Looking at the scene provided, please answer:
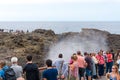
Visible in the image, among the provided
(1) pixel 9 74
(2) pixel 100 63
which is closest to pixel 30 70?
(1) pixel 9 74

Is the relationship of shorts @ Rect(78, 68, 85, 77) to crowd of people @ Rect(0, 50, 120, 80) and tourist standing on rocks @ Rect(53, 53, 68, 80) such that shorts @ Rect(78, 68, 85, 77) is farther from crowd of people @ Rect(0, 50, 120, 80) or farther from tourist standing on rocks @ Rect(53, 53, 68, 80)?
tourist standing on rocks @ Rect(53, 53, 68, 80)

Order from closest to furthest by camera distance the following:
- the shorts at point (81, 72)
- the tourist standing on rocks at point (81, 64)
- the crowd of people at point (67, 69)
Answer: the crowd of people at point (67, 69) < the tourist standing on rocks at point (81, 64) < the shorts at point (81, 72)

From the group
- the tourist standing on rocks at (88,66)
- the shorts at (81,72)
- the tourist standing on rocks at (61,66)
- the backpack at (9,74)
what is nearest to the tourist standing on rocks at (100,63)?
the tourist standing on rocks at (88,66)

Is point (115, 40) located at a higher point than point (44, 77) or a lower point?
lower

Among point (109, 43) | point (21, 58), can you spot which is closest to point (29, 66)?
point (21, 58)

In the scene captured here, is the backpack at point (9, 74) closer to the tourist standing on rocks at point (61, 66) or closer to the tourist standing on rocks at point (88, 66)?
the tourist standing on rocks at point (61, 66)

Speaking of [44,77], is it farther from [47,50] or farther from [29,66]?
[47,50]

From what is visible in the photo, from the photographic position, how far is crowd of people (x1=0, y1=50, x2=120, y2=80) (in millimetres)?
11438

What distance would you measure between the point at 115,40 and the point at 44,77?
38596mm

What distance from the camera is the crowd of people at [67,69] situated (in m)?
11.4

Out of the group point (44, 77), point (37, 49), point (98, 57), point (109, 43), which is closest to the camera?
point (44, 77)

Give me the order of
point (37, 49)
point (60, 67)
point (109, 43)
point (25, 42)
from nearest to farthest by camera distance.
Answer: point (60, 67) → point (37, 49) → point (25, 42) → point (109, 43)

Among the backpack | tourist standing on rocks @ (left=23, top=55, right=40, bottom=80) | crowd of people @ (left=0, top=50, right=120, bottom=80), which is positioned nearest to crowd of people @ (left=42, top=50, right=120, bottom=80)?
crowd of people @ (left=0, top=50, right=120, bottom=80)

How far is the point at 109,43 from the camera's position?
165ft
